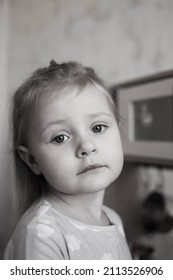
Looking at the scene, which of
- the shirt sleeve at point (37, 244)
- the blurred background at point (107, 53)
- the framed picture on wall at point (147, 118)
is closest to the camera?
the shirt sleeve at point (37, 244)

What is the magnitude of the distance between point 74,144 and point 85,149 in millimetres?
16

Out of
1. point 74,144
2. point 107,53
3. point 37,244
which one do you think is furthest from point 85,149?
point 107,53

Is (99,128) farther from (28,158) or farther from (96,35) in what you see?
(96,35)

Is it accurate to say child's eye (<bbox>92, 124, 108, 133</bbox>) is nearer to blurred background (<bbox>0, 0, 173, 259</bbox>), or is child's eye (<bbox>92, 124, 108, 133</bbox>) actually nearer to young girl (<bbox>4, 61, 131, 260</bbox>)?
young girl (<bbox>4, 61, 131, 260</bbox>)

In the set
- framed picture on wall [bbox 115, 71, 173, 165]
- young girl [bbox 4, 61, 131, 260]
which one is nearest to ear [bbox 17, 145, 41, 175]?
young girl [bbox 4, 61, 131, 260]

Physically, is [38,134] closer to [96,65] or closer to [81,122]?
[81,122]

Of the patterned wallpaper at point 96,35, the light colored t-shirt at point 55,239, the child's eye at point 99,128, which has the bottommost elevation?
the light colored t-shirt at point 55,239

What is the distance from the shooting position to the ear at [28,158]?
1.32 feet

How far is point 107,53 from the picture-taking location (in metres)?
0.65

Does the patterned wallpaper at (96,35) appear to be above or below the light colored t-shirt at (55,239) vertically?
above

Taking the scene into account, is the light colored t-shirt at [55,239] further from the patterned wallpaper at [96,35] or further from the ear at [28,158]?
the patterned wallpaper at [96,35]

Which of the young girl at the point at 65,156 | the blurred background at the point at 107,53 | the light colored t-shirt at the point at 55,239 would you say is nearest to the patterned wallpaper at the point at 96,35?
the blurred background at the point at 107,53

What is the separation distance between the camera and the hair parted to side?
0.39m

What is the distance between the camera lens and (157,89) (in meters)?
0.65
